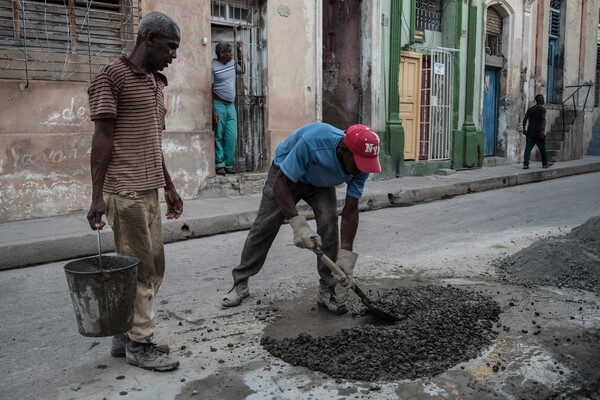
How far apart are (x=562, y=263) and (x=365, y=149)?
8.18 feet

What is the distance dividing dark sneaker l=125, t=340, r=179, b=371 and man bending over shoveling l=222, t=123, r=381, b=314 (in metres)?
1.03

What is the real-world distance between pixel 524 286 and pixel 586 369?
5.20 feet

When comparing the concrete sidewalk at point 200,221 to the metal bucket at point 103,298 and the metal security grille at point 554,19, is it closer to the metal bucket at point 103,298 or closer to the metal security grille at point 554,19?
the metal bucket at point 103,298

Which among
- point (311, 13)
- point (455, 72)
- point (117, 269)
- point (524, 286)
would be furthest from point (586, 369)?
point (455, 72)

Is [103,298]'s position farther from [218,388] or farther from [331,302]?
[331,302]

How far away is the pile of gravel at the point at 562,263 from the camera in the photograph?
15.7ft

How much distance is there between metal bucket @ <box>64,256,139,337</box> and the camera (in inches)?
110

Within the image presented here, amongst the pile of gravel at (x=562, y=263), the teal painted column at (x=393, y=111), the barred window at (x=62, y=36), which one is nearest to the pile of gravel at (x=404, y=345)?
the pile of gravel at (x=562, y=263)

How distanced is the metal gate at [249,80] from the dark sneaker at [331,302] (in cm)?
570

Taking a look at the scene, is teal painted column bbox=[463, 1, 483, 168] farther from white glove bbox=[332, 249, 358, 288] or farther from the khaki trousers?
the khaki trousers

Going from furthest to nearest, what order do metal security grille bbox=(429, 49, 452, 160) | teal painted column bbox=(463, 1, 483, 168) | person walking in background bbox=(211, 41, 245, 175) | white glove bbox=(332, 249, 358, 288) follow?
teal painted column bbox=(463, 1, 483, 168) < metal security grille bbox=(429, 49, 452, 160) < person walking in background bbox=(211, 41, 245, 175) < white glove bbox=(332, 249, 358, 288)

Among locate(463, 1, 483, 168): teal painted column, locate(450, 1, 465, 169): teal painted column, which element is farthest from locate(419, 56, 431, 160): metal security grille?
locate(463, 1, 483, 168): teal painted column

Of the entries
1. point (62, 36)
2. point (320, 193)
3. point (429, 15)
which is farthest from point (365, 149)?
point (429, 15)

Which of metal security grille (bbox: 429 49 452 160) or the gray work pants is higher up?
metal security grille (bbox: 429 49 452 160)
